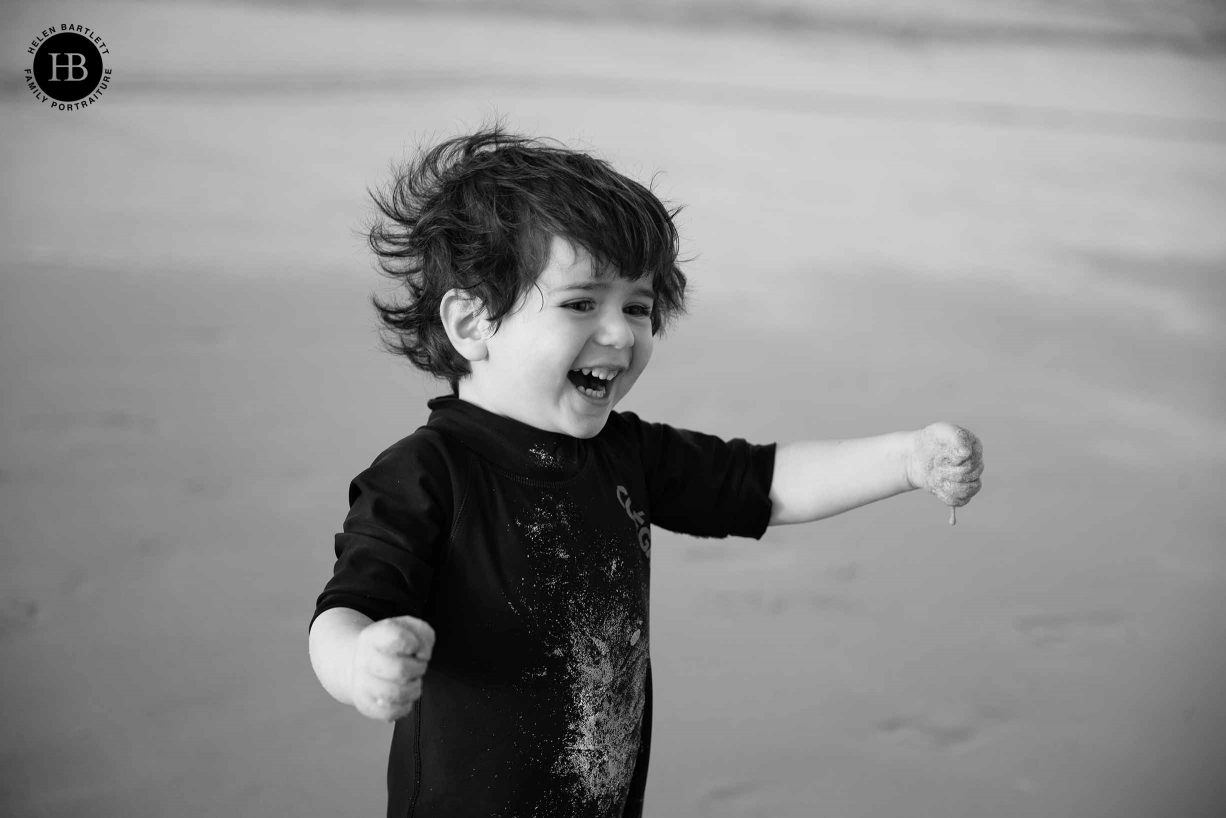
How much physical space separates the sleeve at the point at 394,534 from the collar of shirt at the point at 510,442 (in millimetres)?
35

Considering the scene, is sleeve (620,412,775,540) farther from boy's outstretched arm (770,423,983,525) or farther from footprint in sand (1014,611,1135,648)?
footprint in sand (1014,611,1135,648)

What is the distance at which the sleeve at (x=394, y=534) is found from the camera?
78 centimetres

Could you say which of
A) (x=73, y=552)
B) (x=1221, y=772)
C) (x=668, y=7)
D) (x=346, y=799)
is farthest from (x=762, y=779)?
(x=668, y=7)

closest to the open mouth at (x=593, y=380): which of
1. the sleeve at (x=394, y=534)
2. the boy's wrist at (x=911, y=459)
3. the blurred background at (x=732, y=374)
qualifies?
the sleeve at (x=394, y=534)

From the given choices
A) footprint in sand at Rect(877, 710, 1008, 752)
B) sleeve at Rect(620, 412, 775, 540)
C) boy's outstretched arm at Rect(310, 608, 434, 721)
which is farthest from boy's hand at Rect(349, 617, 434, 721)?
footprint in sand at Rect(877, 710, 1008, 752)

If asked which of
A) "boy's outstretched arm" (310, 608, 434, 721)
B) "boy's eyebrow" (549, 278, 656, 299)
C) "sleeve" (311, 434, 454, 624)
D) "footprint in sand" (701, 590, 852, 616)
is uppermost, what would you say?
"boy's eyebrow" (549, 278, 656, 299)

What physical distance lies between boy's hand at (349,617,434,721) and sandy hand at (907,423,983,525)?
0.44 m

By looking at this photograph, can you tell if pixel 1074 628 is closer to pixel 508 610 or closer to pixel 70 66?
pixel 508 610

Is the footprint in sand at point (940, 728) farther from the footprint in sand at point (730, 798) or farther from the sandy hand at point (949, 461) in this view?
the sandy hand at point (949, 461)

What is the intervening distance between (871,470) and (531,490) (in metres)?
0.28

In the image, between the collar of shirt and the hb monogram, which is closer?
the collar of shirt

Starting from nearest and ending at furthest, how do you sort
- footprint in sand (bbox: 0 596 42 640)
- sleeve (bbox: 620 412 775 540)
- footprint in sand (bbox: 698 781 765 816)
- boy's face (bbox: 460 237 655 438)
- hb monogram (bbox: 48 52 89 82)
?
boy's face (bbox: 460 237 655 438) → sleeve (bbox: 620 412 775 540) → footprint in sand (bbox: 698 781 765 816) → footprint in sand (bbox: 0 596 42 640) → hb monogram (bbox: 48 52 89 82)

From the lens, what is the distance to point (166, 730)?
1500mm

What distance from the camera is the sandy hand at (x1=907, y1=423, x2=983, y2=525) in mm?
954
